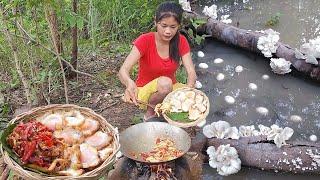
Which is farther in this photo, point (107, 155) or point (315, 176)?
point (315, 176)

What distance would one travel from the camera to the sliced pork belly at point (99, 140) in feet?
10.8

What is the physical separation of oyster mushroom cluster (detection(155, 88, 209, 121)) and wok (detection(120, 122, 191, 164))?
0.91ft

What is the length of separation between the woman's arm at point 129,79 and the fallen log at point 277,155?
3.86 feet

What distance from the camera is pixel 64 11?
4.37m

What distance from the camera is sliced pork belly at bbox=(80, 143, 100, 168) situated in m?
3.09

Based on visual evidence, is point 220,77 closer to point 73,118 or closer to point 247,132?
point 247,132

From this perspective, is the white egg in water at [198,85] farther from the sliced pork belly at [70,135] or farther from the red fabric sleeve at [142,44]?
the sliced pork belly at [70,135]

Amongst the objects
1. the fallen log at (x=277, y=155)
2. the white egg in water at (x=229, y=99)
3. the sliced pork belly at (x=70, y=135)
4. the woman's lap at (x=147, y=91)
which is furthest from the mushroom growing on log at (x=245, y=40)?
the sliced pork belly at (x=70, y=135)

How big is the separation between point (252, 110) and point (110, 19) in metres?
2.94

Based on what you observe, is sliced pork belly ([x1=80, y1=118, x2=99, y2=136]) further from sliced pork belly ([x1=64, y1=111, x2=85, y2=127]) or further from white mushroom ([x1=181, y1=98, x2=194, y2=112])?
white mushroom ([x1=181, y1=98, x2=194, y2=112])

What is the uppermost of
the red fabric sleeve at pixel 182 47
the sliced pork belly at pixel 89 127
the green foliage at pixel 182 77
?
the red fabric sleeve at pixel 182 47

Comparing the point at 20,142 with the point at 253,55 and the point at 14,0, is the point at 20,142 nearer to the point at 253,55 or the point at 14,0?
the point at 14,0

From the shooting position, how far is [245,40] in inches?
283

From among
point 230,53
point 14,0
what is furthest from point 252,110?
point 14,0
